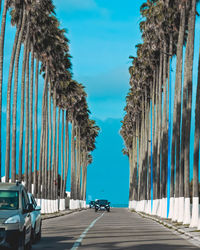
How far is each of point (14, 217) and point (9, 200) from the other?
1.65 metres

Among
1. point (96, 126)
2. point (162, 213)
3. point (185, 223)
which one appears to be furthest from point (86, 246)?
point (96, 126)

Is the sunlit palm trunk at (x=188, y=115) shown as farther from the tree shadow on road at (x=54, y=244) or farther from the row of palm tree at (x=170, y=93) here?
the tree shadow on road at (x=54, y=244)

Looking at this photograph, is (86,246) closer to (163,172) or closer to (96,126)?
(163,172)

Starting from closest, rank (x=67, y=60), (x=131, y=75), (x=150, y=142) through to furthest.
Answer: (x=67, y=60) < (x=150, y=142) < (x=131, y=75)

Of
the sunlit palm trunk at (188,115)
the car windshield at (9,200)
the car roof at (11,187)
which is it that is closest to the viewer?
the car windshield at (9,200)

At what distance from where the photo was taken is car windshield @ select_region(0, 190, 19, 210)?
1488 cm

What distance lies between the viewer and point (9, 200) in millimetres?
15133

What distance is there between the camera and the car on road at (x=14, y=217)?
520 inches

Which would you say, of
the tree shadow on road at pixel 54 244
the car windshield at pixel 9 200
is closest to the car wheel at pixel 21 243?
the car windshield at pixel 9 200

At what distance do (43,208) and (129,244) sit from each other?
4211cm

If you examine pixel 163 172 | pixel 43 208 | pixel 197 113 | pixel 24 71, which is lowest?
pixel 43 208

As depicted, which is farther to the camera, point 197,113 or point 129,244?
point 197,113

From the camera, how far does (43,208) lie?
59.7 m

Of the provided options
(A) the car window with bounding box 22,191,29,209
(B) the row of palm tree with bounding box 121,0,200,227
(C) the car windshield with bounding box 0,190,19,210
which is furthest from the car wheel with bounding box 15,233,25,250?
(B) the row of palm tree with bounding box 121,0,200,227
